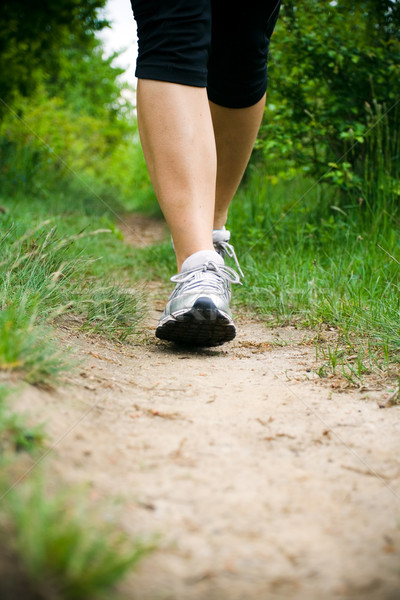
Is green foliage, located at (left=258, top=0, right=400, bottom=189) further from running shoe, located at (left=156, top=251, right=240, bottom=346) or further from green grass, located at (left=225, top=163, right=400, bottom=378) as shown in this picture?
running shoe, located at (left=156, top=251, right=240, bottom=346)

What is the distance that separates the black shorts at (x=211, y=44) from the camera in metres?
1.50

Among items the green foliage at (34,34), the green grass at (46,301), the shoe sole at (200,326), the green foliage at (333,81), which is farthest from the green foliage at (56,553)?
the green foliage at (34,34)

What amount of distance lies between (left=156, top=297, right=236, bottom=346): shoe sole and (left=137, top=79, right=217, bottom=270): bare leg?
0.21 m

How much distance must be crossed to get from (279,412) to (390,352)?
0.58 metres

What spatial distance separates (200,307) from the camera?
1.46 m

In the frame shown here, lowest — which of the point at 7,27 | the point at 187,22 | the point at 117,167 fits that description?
the point at 117,167

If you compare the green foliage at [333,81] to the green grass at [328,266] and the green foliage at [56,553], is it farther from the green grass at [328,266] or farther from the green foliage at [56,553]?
the green foliage at [56,553]

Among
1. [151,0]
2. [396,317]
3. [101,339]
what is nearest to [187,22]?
[151,0]

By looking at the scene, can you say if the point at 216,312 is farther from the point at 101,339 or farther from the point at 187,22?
the point at 187,22

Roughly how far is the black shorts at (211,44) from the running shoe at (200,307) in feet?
1.74

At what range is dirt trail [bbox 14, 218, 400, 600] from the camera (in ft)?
2.10

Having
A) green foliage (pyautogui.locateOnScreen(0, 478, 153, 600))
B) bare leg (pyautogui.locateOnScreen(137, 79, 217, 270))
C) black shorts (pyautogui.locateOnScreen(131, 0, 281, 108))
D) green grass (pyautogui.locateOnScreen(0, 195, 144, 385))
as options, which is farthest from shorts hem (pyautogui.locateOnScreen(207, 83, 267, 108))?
green foliage (pyautogui.locateOnScreen(0, 478, 153, 600))

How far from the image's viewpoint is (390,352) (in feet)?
5.10

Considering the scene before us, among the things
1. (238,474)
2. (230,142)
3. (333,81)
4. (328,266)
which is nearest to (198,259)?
(230,142)
